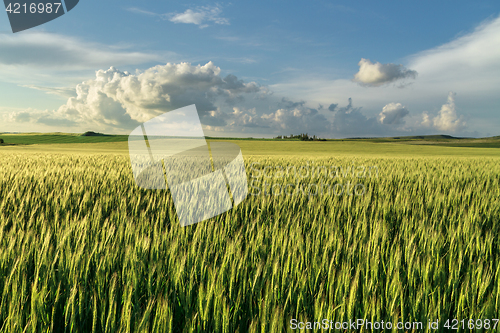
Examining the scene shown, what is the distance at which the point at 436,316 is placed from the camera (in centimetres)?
135

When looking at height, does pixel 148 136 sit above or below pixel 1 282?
above

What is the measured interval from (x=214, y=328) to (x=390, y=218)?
2.75m

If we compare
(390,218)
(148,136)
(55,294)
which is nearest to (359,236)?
(390,218)

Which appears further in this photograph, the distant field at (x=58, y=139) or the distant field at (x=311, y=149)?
the distant field at (x=58, y=139)

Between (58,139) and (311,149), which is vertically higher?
(58,139)

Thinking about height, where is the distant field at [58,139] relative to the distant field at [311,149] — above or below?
above

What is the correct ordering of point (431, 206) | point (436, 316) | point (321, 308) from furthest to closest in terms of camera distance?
point (431, 206) < point (436, 316) < point (321, 308)

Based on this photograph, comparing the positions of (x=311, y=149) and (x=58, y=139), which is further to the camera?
(x=58, y=139)

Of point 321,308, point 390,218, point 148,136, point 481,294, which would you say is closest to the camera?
point 321,308

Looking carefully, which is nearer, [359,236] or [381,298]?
[381,298]

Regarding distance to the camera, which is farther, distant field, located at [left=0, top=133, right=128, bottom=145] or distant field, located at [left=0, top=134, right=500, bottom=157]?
distant field, located at [left=0, top=133, right=128, bottom=145]

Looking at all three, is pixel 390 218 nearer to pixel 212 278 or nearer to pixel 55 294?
pixel 212 278

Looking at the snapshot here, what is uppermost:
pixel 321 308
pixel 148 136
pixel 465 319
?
pixel 148 136

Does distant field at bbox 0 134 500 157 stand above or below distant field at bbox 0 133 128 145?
below
